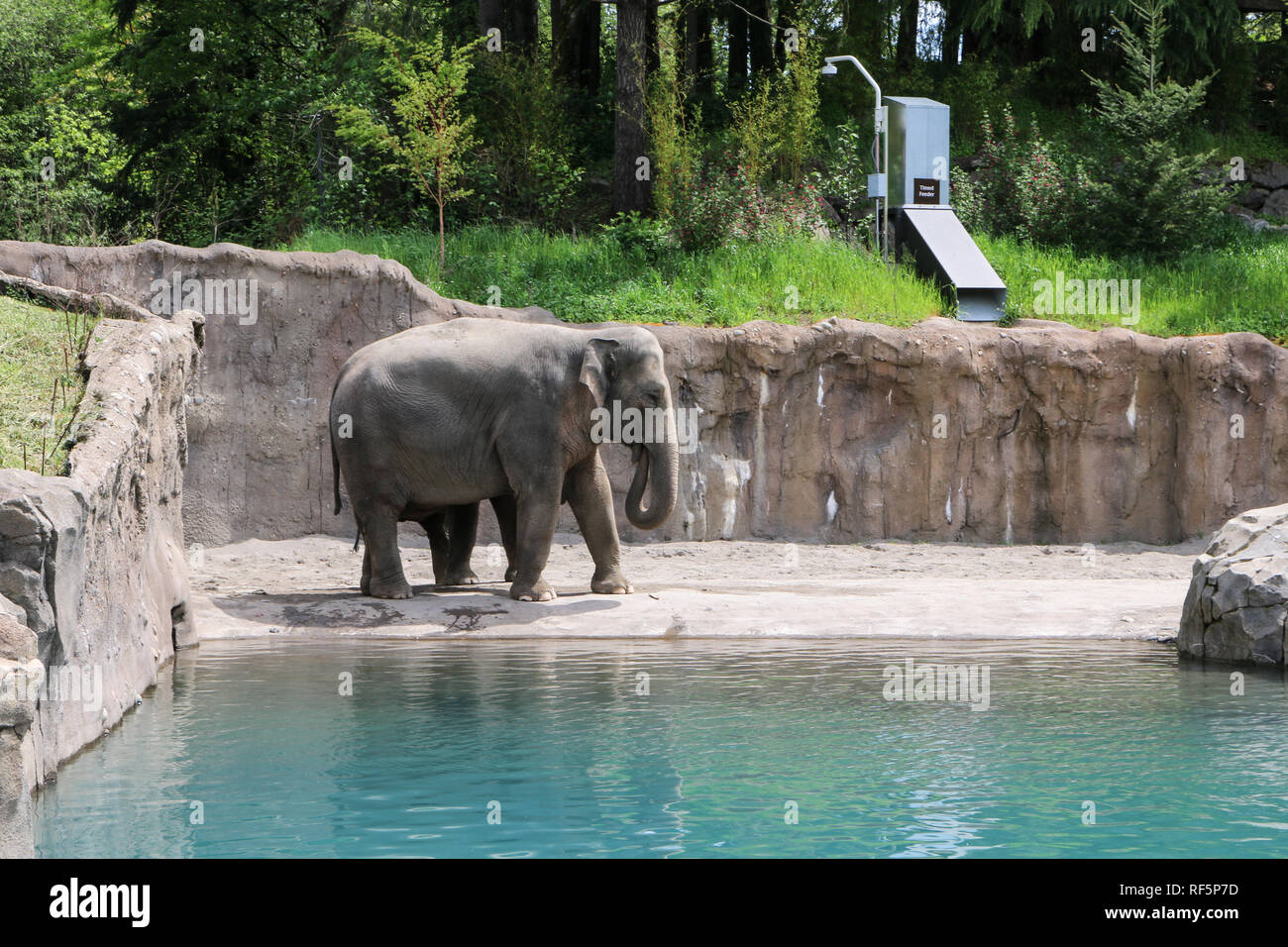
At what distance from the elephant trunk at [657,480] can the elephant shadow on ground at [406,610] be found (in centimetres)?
81

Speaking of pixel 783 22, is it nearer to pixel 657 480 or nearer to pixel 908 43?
pixel 908 43

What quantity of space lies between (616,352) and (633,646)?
9.10 feet

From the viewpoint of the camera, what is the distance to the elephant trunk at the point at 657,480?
44.1ft

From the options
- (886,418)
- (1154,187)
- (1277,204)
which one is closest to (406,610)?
(886,418)

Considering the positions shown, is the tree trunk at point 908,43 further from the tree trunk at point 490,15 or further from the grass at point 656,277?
the grass at point 656,277

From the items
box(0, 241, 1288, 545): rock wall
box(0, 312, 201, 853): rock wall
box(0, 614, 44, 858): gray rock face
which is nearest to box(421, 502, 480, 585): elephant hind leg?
box(0, 312, 201, 853): rock wall

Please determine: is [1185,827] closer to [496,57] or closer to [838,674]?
[838,674]

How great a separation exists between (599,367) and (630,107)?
473 inches

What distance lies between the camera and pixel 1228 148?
3002cm

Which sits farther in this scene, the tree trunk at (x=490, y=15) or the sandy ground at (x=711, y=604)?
the tree trunk at (x=490, y=15)

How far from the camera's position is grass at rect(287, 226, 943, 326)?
20.4m

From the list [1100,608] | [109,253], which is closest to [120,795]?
[1100,608]

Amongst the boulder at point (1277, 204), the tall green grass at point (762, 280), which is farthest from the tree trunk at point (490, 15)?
the boulder at point (1277, 204)

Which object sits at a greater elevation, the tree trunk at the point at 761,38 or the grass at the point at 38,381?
the tree trunk at the point at 761,38
